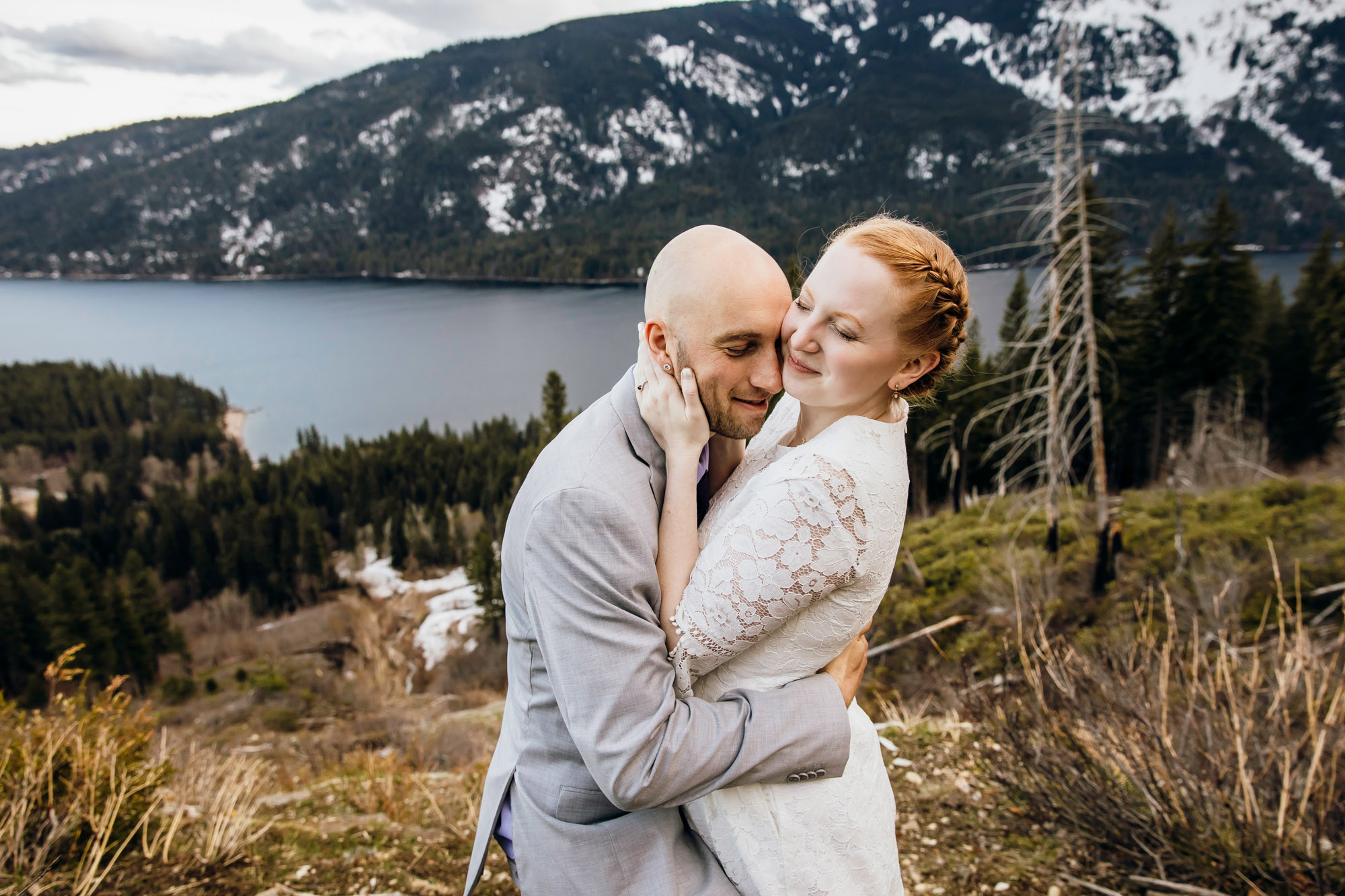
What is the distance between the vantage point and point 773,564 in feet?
5.35

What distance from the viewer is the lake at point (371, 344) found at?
6988 cm

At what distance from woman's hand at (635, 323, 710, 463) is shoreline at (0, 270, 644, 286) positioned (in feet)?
349

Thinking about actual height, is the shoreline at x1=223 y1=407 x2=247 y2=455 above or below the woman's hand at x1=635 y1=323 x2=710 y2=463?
below

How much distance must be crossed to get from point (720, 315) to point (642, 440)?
0.38 meters

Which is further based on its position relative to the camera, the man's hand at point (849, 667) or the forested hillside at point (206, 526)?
the forested hillside at point (206, 526)

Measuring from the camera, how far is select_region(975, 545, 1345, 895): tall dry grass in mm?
2854

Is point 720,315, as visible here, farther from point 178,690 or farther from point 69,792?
point 178,690

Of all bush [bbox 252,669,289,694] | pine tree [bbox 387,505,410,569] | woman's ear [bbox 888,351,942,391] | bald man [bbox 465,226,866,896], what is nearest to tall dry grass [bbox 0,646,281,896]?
bald man [bbox 465,226,866,896]

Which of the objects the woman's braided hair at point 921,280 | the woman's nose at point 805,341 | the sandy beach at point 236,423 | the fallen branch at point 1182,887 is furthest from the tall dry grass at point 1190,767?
the sandy beach at point 236,423

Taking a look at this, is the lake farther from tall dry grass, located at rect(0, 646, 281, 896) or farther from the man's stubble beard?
the man's stubble beard

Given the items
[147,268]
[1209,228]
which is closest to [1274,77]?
[1209,228]

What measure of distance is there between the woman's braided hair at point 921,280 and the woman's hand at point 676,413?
524 mm

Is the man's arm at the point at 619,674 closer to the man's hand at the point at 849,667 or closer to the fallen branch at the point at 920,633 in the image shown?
the man's hand at the point at 849,667

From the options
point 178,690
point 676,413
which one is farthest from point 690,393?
point 178,690
